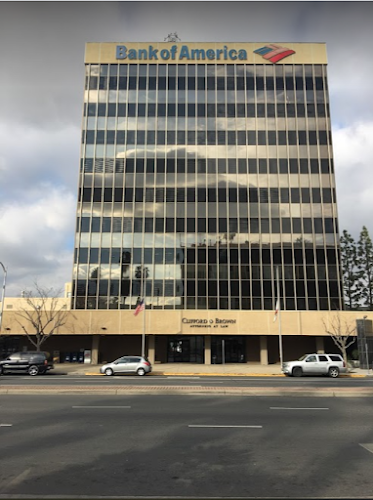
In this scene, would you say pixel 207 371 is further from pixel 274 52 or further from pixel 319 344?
pixel 274 52

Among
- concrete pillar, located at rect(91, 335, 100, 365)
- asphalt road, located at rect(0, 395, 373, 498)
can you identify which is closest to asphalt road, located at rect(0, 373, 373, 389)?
asphalt road, located at rect(0, 395, 373, 498)

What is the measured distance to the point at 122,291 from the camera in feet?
143

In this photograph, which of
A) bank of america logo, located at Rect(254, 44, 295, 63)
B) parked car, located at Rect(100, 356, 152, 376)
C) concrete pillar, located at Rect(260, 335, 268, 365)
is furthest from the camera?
bank of america logo, located at Rect(254, 44, 295, 63)

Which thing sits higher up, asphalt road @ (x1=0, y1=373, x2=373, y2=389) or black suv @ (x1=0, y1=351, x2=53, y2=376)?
black suv @ (x1=0, y1=351, x2=53, y2=376)

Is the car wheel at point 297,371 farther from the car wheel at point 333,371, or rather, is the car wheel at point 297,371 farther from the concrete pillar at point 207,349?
the concrete pillar at point 207,349

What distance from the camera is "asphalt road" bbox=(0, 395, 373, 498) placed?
20.5ft

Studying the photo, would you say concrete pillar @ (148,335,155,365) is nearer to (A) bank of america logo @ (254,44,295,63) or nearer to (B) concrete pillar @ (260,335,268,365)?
(B) concrete pillar @ (260,335,268,365)

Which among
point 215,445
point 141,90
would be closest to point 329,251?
point 141,90

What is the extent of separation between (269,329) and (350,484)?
34897mm

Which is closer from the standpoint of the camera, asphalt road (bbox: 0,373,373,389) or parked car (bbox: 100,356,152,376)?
asphalt road (bbox: 0,373,373,389)

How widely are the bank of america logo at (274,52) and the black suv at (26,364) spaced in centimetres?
4548

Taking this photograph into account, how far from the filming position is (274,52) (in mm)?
50656

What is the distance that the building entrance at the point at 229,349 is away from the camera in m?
42.8

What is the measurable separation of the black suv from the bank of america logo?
45.5m
